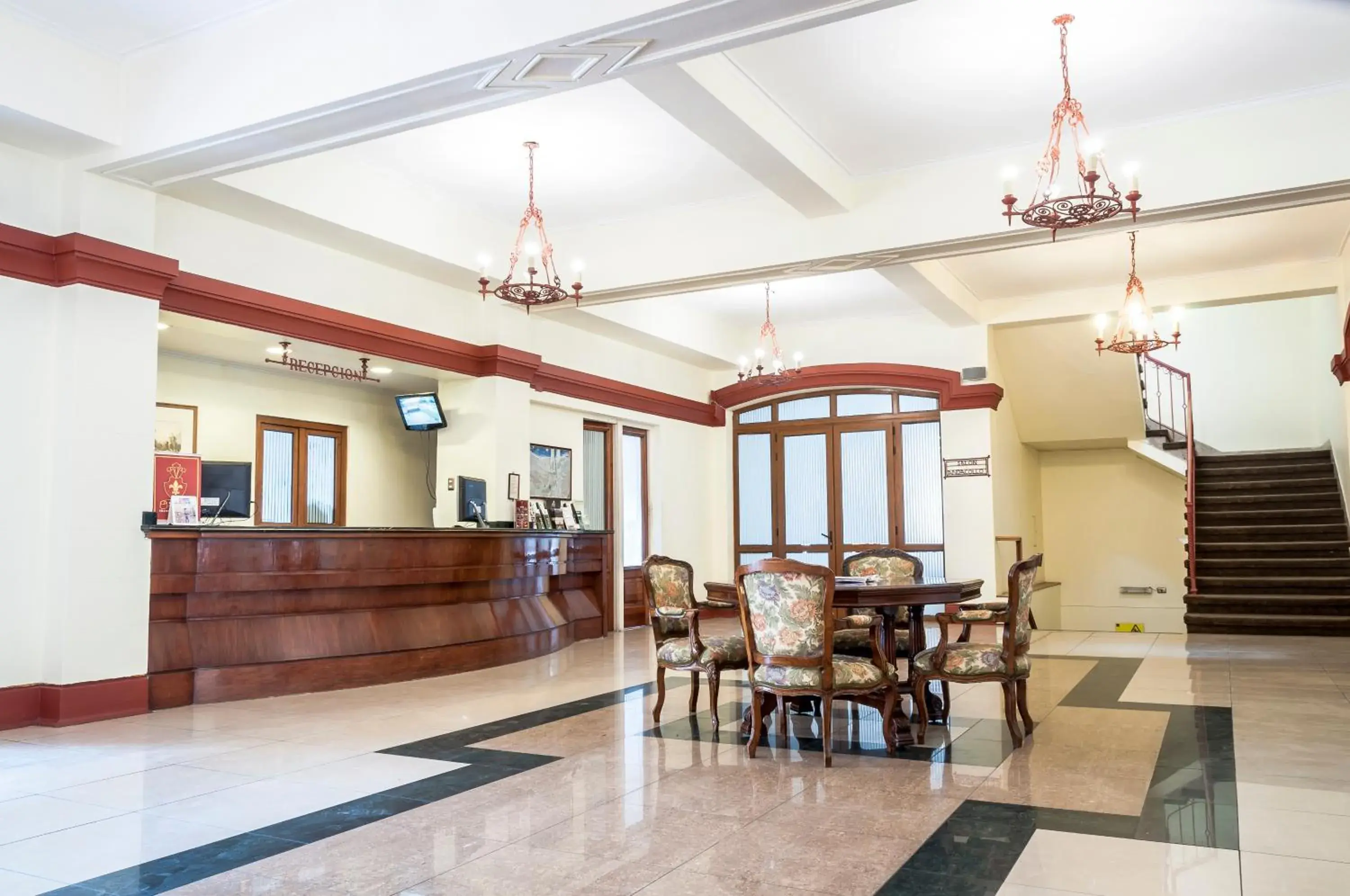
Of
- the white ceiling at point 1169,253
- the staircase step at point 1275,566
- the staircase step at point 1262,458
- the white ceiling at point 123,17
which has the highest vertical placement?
the white ceiling at point 123,17

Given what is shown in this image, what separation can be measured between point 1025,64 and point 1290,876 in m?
4.21

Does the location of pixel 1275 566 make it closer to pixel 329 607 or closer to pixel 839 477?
pixel 839 477

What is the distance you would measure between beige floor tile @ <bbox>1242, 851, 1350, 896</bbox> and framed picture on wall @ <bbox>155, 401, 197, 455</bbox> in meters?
7.83

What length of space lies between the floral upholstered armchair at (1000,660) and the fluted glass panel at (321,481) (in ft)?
21.8

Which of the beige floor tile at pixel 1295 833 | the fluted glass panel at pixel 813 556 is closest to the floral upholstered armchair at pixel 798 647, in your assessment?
the beige floor tile at pixel 1295 833

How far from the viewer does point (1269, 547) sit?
1136cm

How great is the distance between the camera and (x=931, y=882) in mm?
2910

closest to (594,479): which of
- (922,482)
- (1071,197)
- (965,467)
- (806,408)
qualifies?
(806,408)

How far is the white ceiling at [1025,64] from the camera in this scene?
5008mm

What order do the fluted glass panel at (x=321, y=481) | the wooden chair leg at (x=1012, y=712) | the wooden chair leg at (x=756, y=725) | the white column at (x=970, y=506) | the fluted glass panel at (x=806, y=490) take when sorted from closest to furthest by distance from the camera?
the wooden chair leg at (x=756, y=725) < the wooden chair leg at (x=1012, y=712) < the fluted glass panel at (x=321, y=481) < the white column at (x=970, y=506) < the fluted glass panel at (x=806, y=490)

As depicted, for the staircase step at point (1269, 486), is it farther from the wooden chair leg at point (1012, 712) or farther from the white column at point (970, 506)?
the wooden chair leg at point (1012, 712)

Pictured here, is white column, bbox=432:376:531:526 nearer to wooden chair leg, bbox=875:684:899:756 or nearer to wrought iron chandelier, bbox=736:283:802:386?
wrought iron chandelier, bbox=736:283:802:386

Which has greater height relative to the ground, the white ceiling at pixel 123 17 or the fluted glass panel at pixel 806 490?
the white ceiling at pixel 123 17

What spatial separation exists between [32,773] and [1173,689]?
20.9 feet
